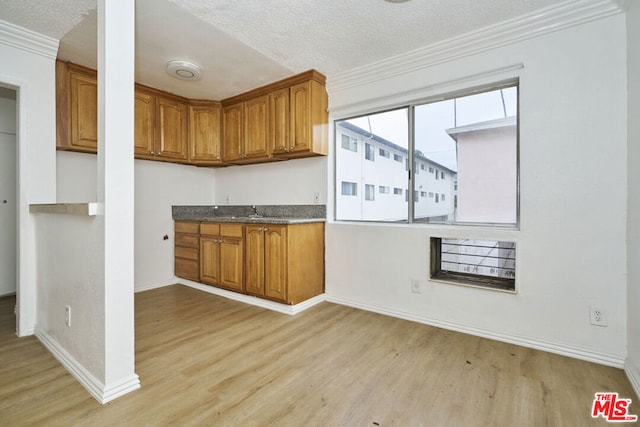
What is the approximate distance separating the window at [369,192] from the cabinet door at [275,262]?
105 centimetres

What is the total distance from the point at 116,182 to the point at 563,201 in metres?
2.89

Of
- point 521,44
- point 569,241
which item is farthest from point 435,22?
point 569,241

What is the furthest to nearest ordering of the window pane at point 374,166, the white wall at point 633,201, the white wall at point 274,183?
the white wall at point 274,183 < the window pane at point 374,166 < the white wall at point 633,201

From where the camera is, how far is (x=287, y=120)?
10.6 feet

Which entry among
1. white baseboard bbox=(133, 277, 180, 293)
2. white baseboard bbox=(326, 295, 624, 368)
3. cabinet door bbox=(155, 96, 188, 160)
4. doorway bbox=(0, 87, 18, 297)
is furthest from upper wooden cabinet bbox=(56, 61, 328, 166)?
white baseboard bbox=(326, 295, 624, 368)

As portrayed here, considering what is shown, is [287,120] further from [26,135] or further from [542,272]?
[542,272]

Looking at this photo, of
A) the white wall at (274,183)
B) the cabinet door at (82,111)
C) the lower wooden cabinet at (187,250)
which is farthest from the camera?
the lower wooden cabinet at (187,250)

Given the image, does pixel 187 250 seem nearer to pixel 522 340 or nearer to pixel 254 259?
pixel 254 259

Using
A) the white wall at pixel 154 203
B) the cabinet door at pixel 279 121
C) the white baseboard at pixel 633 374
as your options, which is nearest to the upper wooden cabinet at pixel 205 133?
the white wall at pixel 154 203

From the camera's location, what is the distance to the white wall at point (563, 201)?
195 cm

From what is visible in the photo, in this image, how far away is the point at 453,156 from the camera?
106 inches

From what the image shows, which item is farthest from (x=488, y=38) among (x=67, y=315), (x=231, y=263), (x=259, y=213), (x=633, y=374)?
(x=67, y=315)

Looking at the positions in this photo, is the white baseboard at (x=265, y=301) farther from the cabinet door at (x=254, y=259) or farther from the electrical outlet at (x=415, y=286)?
the electrical outlet at (x=415, y=286)

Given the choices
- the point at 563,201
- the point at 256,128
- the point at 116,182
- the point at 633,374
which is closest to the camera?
the point at 116,182
